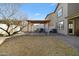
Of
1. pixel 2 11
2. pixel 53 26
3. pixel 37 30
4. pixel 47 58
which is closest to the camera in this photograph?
pixel 47 58

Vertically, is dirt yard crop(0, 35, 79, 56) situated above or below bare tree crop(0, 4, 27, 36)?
below

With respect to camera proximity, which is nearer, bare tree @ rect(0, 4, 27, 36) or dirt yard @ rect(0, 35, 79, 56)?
dirt yard @ rect(0, 35, 79, 56)

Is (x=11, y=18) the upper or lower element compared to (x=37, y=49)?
upper

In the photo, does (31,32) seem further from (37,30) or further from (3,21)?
(3,21)

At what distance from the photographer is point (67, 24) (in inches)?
603

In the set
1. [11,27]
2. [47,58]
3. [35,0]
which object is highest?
[35,0]

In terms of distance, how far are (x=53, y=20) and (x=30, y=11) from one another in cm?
737

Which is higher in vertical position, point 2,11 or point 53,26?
point 2,11

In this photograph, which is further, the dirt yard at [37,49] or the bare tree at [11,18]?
the bare tree at [11,18]

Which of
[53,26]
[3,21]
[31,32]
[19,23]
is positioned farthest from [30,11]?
[53,26]

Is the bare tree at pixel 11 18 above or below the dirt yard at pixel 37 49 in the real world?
above

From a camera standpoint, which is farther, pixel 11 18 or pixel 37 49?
pixel 11 18

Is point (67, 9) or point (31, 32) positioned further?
point (31, 32)

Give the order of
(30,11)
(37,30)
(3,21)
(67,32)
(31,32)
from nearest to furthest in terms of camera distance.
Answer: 1. (3,21)
2. (30,11)
3. (67,32)
4. (31,32)
5. (37,30)
